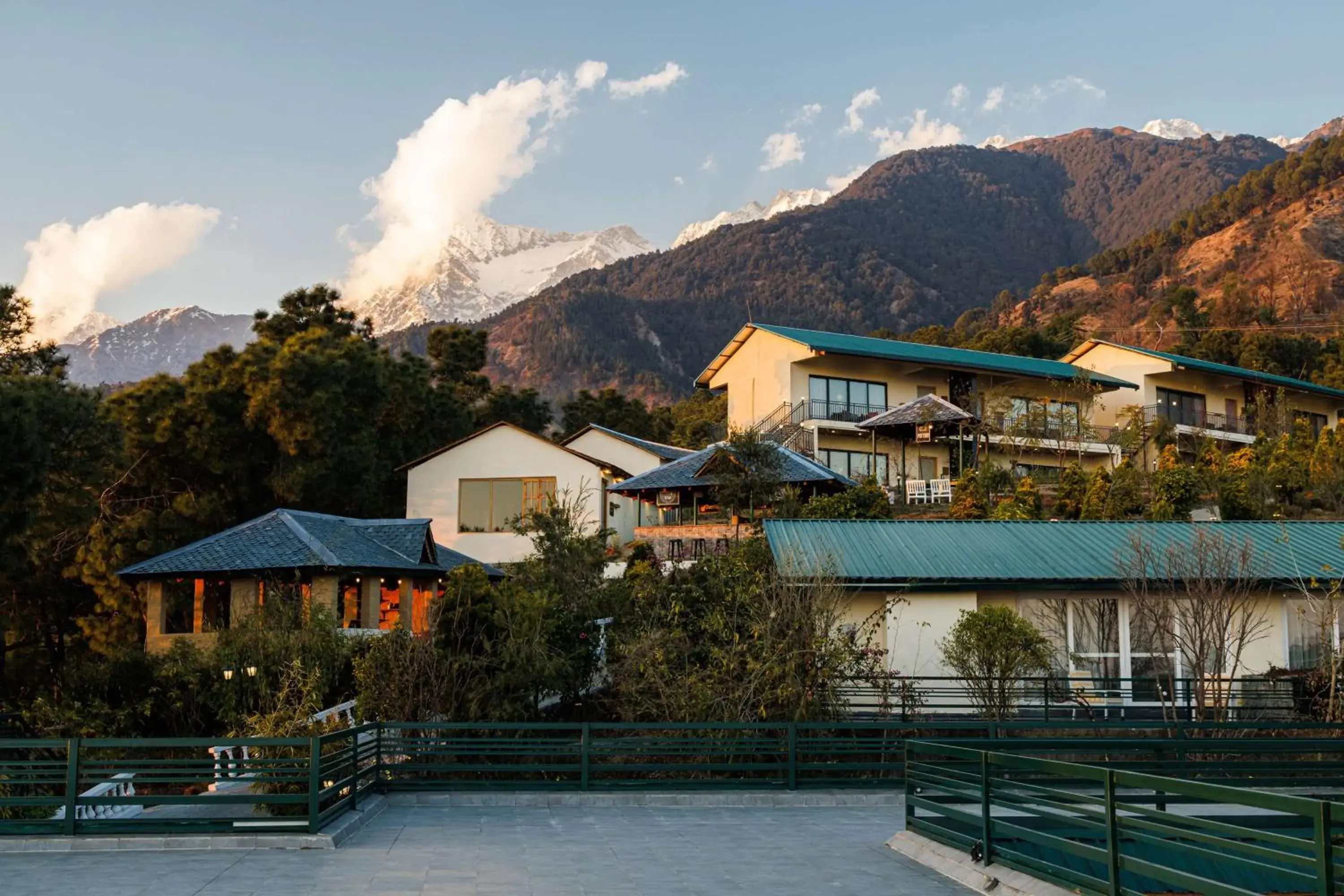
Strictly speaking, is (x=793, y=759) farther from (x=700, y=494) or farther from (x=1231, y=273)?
(x=1231, y=273)

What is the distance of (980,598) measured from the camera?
79.4 ft

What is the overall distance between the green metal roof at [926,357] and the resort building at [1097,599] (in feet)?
76.3

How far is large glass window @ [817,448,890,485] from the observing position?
47.4 metres

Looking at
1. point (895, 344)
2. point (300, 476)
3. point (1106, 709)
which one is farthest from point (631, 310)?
point (1106, 709)

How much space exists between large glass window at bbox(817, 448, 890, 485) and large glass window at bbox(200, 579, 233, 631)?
2246 cm

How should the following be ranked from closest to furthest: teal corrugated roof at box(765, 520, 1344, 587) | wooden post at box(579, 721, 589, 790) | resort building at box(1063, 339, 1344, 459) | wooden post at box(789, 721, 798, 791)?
1. wooden post at box(579, 721, 589, 790)
2. wooden post at box(789, 721, 798, 791)
3. teal corrugated roof at box(765, 520, 1344, 587)
4. resort building at box(1063, 339, 1344, 459)

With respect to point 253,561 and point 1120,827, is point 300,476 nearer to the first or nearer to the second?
point 253,561

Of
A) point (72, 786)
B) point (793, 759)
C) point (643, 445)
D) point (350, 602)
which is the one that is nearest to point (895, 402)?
point (643, 445)

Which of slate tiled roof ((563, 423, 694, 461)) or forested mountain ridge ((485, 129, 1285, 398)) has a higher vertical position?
forested mountain ridge ((485, 129, 1285, 398))

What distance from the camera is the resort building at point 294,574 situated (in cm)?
3012

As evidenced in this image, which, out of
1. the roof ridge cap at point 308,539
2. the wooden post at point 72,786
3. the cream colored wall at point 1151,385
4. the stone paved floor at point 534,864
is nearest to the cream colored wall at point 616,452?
the roof ridge cap at point 308,539

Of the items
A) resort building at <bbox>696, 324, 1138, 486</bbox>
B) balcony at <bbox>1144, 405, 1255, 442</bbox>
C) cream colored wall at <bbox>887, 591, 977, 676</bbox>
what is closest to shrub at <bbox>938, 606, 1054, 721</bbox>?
cream colored wall at <bbox>887, 591, 977, 676</bbox>

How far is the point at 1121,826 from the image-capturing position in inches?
368

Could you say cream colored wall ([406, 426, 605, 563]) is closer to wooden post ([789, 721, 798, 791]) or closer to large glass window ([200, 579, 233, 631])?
large glass window ([200, 579, 233, 631])
